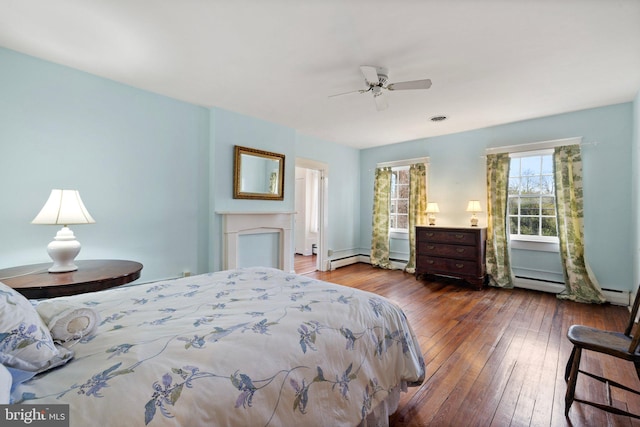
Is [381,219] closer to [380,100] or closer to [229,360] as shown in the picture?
[380,100]

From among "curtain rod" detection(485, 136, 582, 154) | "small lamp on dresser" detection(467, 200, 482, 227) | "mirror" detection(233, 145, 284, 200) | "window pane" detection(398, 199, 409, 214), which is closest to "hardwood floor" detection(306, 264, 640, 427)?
"small lamp on dresser" detection(467, 200, 482, 227)

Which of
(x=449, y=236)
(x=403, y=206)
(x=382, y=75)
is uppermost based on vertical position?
(x=382, y=75)

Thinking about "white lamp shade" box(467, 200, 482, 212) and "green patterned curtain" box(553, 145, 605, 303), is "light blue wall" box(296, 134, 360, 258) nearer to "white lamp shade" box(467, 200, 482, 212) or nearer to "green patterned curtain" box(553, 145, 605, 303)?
"white lamp shade" box(467, 200, 482, 212)

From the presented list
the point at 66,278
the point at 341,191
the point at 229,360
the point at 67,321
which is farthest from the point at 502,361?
the point at 341,191

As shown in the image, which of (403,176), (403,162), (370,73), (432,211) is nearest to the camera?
(370,73)

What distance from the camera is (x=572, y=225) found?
3.61m

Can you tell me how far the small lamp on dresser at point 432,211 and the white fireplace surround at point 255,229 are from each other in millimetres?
2334

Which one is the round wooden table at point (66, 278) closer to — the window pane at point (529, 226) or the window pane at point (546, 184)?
the window pane at point (529, 226)

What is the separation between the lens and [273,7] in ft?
5.79

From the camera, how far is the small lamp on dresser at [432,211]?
15.3 feet

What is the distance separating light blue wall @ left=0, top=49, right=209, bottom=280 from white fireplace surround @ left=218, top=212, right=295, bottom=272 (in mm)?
290

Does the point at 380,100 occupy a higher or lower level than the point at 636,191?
higher

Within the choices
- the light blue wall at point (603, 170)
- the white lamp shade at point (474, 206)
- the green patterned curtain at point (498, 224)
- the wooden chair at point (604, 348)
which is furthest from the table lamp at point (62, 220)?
the light blue wall at point (603, 170)

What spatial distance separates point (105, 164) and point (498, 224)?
5.06 m
